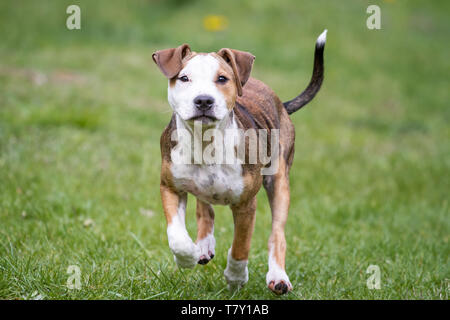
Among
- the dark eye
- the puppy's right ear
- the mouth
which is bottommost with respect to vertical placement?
the mouth

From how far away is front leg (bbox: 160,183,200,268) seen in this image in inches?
149

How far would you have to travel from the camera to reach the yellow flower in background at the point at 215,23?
A: 48.6 feet

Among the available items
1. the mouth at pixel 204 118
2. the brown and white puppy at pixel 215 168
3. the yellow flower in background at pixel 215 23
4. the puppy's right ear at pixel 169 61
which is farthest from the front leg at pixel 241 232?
the yellow flower in background at pixel 215 23

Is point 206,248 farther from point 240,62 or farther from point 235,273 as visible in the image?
point 240,62

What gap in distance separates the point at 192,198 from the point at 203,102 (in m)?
3.56

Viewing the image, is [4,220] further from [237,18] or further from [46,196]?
[237,18]

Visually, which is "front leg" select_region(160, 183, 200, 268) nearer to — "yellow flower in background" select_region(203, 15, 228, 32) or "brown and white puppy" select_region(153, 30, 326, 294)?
"brown and white puppy" select_region(153, 30, 326, 294)

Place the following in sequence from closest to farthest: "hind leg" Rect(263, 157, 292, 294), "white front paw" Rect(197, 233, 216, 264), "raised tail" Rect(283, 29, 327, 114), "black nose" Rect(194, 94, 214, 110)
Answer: "black nose" Rect(194, 94, 214, 110)
"hind leg" Rect(263, 157, 292, 294)
"white front paw" Rect(197, 233, 216, 264)
"raised tail" Rect(283, 29, 327, 114)

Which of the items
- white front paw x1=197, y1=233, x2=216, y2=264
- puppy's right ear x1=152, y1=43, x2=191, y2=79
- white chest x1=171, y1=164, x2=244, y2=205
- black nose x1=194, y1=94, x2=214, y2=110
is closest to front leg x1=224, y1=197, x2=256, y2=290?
white chest x1=171, y1=164, x2=244, y2=205

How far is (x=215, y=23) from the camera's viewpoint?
1502 centimetres

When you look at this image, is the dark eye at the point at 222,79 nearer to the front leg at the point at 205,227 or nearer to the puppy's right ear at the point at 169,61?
the puppy's right ear at the point at 169,61

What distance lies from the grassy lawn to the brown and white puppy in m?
0.42

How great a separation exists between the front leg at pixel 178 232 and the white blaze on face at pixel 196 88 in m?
0.66

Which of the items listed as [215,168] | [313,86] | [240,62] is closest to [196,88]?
[240,62]
